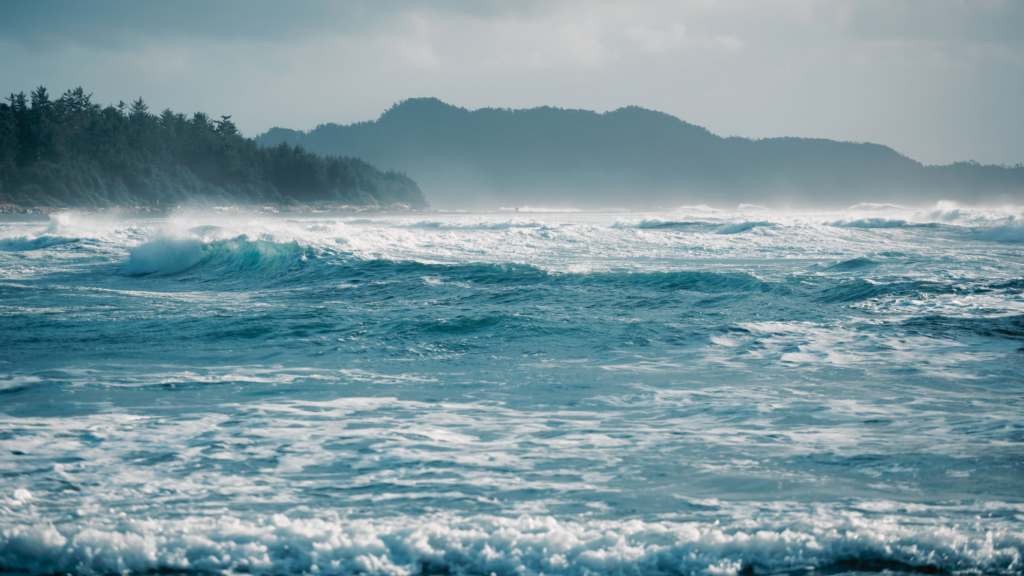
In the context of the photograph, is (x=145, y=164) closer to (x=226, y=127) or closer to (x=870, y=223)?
(x=226, y=127)

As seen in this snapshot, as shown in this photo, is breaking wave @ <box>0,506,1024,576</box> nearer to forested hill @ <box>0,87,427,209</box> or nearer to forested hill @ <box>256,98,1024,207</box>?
forested hill @ <box>0,87,427,209</box>

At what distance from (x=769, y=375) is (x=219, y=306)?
7660 mm

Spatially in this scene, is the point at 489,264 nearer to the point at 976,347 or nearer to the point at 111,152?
the point at 976,347

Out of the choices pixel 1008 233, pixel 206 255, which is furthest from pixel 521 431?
pixel 1008 233

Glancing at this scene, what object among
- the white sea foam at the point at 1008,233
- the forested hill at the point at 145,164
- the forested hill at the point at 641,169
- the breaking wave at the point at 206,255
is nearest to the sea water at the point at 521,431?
the breaking wave at the point at 206,255

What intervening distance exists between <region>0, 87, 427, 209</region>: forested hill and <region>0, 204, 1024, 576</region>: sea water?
68.9 m

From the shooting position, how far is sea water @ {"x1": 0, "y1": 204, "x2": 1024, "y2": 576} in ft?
8.48

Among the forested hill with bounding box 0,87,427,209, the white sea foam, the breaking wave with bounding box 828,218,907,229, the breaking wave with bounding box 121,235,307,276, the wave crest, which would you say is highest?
the forested hill with bounding box 0,87,427,209

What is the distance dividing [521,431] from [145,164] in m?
86.9

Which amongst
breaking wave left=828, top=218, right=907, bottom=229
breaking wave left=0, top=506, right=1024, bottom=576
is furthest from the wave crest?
breaking wave left=828, top=218, right=907, bottom=229

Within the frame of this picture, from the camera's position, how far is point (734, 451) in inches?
148

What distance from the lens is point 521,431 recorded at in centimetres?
422

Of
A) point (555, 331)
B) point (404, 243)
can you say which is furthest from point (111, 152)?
point (555, 331)

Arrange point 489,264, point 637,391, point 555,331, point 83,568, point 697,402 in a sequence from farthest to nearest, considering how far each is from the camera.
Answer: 1. point 489,264
2. point 555,331
3. point 637,391
4. point 697,402
5. point 83,568
